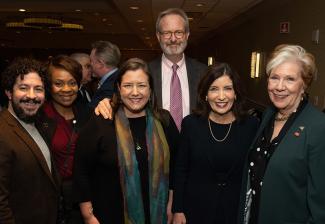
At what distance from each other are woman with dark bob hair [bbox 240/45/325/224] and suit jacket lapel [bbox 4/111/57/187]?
46.9 inches

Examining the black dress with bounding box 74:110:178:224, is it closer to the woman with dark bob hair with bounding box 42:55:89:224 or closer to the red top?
the woman with dark bob hair with bounding box 42:55:89:224

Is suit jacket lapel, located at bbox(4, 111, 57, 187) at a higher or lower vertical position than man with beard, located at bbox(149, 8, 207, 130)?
lower

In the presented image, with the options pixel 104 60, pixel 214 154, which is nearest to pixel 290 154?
pixel 214 154

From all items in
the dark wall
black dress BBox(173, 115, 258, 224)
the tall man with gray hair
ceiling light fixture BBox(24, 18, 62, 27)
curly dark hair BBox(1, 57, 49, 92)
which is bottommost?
black dress BBox(173, 115, 258, 224)

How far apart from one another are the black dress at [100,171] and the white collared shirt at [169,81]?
67 centimetres

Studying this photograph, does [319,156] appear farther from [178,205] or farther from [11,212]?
[11,212]

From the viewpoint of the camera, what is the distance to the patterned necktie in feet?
9.68

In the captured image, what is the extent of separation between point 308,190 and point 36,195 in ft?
4.66

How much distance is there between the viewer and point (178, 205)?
2533 millimetres

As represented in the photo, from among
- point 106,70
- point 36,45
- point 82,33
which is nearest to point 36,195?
point 106,70

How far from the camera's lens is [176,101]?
2.96 metres

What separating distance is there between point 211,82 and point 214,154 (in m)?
0.46

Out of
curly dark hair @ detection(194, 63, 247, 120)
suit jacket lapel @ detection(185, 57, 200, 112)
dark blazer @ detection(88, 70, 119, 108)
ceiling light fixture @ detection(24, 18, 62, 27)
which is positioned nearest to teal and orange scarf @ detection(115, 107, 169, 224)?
curly dark hair @ detection(194, 63, 247, 120)

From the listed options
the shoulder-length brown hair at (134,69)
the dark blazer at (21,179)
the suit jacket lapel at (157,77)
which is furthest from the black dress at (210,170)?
the dark blazer at (21,179)
